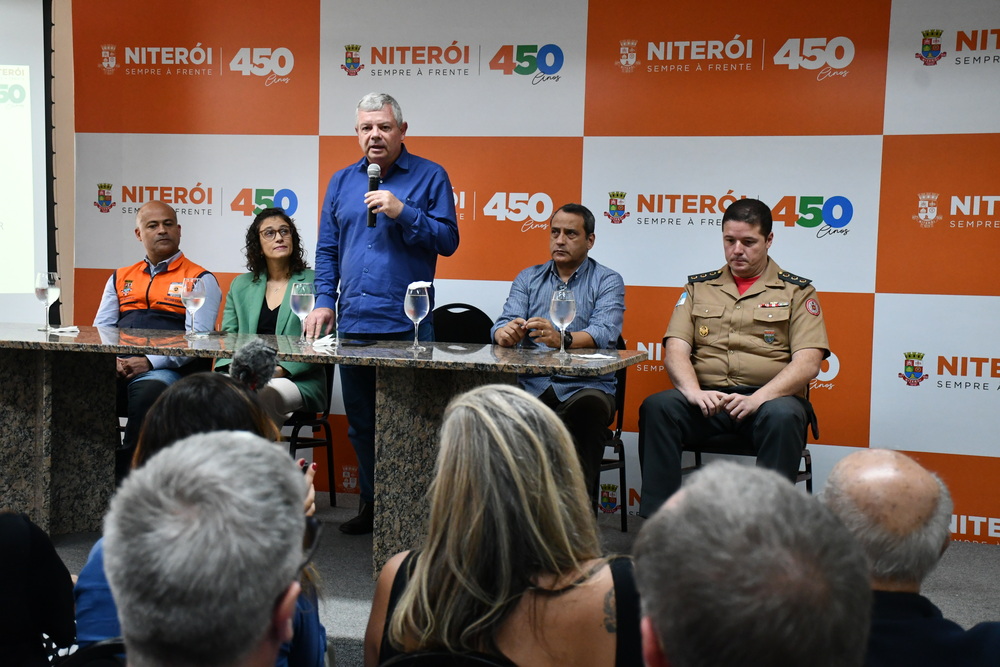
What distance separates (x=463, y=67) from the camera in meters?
4.20

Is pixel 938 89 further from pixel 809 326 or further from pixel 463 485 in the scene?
pixel 463 485

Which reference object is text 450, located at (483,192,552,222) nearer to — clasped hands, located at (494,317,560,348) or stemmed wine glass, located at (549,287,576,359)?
clasped hands, located at (494,317,560,348)

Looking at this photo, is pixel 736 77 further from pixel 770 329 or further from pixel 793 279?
pixel 770 329

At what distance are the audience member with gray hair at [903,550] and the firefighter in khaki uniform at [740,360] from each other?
1875 millimetres

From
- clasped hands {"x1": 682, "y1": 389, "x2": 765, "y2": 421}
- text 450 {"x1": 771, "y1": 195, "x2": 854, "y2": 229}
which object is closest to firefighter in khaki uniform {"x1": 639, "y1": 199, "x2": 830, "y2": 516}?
clasped hands {"x1": 682, "y1": 389, "x2": 765, "y2": 421}

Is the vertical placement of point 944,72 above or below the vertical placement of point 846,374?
above

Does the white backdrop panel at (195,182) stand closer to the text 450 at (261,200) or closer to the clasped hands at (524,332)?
the text 450 at (261,200)

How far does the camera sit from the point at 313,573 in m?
1.39

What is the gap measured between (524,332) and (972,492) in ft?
7.12

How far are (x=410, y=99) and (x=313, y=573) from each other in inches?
128

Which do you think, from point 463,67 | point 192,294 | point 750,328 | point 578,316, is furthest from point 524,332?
point 463,67

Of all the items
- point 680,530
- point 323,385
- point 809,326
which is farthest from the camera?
point 323,385

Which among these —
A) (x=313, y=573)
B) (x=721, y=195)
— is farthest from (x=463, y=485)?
(x=721, y=195)

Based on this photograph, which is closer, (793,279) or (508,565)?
(508,565)
